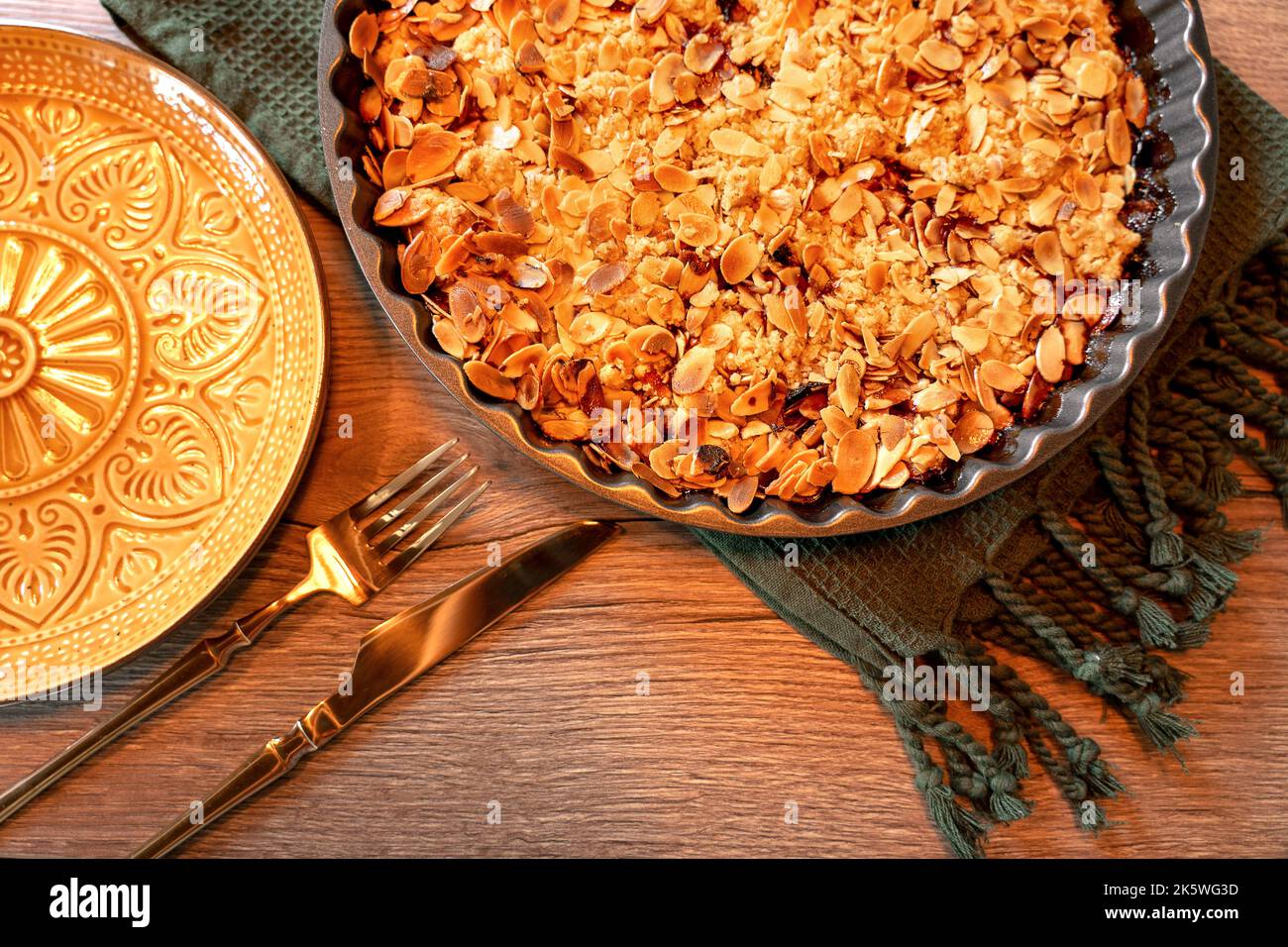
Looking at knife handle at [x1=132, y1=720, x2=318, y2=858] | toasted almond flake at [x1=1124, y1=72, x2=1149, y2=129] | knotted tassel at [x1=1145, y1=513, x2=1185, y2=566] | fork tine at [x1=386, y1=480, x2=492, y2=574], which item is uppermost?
toasted almond flake at [x1=1124, y1=72, x2=1149, y2=129]

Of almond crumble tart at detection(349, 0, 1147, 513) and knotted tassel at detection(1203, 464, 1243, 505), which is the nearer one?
almond crumble tart at detection(349, 0, 1147, 513)

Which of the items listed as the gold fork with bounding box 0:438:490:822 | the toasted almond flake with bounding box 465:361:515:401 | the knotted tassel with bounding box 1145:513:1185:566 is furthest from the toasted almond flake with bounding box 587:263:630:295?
the knotted tassel with bounding box 1145:513:1185:566

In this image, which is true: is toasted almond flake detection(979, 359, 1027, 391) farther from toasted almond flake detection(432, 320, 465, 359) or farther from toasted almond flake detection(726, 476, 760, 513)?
toasted almond flake detection(432, 320, 465, 359)

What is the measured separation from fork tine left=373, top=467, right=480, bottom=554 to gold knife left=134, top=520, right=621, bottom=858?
7 cm

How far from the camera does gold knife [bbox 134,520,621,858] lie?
74 centimetres

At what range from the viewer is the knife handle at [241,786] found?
2.41 ft

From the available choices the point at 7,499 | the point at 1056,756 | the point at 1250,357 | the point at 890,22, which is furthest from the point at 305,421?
the point at 1250,357

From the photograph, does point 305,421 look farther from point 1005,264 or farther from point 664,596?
point 1005,264

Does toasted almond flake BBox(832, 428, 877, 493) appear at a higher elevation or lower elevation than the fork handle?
higher

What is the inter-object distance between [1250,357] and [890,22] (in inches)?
19.9

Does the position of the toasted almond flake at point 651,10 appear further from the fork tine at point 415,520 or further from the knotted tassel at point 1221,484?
the knotted tassel at point 1221,484

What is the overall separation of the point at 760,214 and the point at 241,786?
0.72 meters

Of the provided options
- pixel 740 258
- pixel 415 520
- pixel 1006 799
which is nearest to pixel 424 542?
pixel 415 520

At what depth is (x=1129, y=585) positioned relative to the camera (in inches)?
31.5
